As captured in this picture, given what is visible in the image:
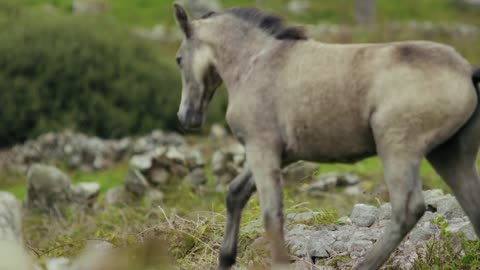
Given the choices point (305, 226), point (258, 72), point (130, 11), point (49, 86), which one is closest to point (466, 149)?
point (258, 72)

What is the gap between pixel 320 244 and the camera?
8.39m

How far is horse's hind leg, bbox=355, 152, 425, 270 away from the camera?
6.31 metres

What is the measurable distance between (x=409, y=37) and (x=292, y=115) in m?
26.6

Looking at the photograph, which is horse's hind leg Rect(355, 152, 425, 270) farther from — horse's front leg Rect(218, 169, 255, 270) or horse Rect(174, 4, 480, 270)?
horse's front leg Rect(218, 169, 255, 270)

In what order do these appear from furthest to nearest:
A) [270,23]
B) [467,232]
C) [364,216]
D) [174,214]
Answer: [174,214]
[364,216]
[467,232]
[270,23]

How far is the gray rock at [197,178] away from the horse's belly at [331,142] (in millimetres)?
8575

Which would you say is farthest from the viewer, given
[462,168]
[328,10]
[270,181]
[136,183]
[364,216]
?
[328,10]

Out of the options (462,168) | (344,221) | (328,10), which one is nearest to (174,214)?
(344,221)

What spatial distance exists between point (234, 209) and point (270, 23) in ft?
4.63

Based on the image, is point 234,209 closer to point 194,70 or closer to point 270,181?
point 270,181

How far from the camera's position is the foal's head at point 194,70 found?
24.8 feet

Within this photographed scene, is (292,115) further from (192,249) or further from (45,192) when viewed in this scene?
(45,192)

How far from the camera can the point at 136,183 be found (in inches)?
603

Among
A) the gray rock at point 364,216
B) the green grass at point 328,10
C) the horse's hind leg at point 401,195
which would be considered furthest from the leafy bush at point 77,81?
the green grass at point 328,10
